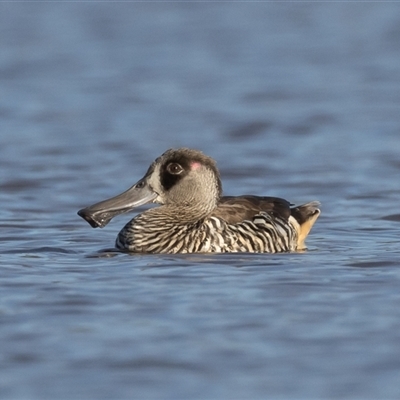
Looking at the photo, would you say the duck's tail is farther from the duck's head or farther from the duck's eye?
the duck's eye

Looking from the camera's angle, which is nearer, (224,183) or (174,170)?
(174,170)

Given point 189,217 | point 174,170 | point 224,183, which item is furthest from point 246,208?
point 224,183

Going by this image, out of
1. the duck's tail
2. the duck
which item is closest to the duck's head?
the duck

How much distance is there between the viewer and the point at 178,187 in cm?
1346

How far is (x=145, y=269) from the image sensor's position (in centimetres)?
1241

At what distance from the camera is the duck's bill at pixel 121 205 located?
532 inches

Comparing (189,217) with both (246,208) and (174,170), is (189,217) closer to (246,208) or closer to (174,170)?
(174,170)

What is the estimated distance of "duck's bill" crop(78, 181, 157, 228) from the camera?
13.5 m

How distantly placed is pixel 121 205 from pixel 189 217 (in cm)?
67

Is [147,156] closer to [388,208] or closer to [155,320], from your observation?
[388,208]

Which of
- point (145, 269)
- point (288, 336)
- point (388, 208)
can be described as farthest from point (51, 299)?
point (388, 208)

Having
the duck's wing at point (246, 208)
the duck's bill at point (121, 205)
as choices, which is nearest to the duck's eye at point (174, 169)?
the duck's bill at point (121, 205)

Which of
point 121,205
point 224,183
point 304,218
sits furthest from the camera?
point 224,183

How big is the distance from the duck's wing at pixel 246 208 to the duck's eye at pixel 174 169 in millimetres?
505
